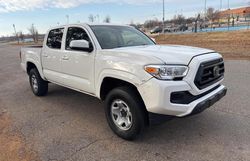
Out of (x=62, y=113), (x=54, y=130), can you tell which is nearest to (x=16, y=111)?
(x=62, y=113)

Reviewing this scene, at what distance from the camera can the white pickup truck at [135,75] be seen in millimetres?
3312

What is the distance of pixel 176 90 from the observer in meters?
3.26

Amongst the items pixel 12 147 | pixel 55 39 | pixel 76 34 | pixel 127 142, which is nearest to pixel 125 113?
pixel 127 142

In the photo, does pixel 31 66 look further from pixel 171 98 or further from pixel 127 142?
pixel 171 98

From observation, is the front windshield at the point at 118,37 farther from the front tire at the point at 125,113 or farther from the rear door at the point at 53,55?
the rear door at the point at 53,55

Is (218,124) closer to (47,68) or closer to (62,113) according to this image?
(62,113)

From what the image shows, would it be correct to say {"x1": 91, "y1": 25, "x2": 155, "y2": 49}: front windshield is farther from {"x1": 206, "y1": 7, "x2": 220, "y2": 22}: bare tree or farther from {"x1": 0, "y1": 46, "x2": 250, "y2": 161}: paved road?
{"x1": 206, "y1": 7, "x2": 220, "y2": 22}: bare tree

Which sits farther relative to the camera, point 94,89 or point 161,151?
point 94,89

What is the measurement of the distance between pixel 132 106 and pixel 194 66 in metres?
1.04

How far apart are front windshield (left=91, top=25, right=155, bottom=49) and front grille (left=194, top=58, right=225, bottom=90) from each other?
1595 millimetres

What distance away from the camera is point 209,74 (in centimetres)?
375

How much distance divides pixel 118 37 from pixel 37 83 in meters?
3.07

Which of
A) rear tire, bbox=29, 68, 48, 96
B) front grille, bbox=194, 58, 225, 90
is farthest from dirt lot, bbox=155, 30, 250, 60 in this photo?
rear tire, bbox=29, 68, 48, 96

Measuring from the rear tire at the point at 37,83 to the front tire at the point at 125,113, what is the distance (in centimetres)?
319
